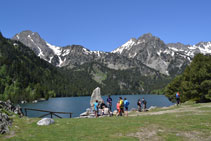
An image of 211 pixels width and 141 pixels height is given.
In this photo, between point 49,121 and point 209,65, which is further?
point 209,65

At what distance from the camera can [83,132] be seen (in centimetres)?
2102

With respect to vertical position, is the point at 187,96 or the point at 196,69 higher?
the point at 196,69

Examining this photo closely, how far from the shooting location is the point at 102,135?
63.4 feet

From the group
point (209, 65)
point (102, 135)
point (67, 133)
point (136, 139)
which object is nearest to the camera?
point (136, 139)

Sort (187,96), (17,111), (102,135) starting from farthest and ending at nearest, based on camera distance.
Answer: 1. (187,96)
2. (17,111)
3. (102,135)

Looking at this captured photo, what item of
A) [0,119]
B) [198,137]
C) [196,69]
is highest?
[196,69]

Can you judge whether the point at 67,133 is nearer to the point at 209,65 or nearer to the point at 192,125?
the point at 192,125

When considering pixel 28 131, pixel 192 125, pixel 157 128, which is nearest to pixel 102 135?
pixel 157 128

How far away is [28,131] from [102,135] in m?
8.44

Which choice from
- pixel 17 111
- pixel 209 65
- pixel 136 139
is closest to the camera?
pixel 136 139

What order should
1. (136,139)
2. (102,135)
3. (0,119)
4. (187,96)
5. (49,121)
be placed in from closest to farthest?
(136,139) < (102,135) < (0,119) < (49,121) < (187,96)

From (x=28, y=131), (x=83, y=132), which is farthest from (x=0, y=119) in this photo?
(x=83, y=132)

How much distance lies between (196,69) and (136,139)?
165ft

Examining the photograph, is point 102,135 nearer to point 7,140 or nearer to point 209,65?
point 7,140
